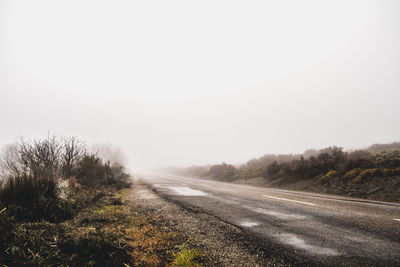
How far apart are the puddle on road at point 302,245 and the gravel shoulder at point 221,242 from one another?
1.35 ft

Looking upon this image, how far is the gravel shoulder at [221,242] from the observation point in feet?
9.20

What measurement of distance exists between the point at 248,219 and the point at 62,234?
12.5ft

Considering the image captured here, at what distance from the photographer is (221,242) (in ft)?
11.4

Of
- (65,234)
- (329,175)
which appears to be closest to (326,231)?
(65,234)

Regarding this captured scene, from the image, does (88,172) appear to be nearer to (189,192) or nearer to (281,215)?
(189,192)

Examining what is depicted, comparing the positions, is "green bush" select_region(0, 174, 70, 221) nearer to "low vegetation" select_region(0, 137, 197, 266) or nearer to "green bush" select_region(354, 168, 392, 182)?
"low vegetation" select_region(0, 137, 197, 266)

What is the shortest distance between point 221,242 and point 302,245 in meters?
1.33

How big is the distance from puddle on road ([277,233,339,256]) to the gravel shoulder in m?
0.41

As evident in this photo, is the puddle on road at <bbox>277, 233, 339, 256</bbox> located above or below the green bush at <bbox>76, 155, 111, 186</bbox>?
below

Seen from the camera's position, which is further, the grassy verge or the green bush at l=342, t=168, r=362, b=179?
the green bush at l=342, t=168, r=362, b=179

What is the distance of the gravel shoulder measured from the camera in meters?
2.80

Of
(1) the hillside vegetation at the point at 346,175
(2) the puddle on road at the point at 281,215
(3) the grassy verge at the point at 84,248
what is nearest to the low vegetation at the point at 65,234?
(3) the grassy verge at the point at 84,248

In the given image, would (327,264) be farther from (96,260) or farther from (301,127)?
(301,127)

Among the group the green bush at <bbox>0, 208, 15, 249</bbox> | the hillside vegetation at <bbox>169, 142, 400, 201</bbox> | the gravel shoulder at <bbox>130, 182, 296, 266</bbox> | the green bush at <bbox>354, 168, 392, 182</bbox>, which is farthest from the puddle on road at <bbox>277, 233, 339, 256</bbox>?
the green bush at <bbox>354, 168, 392, 182</bbox>
